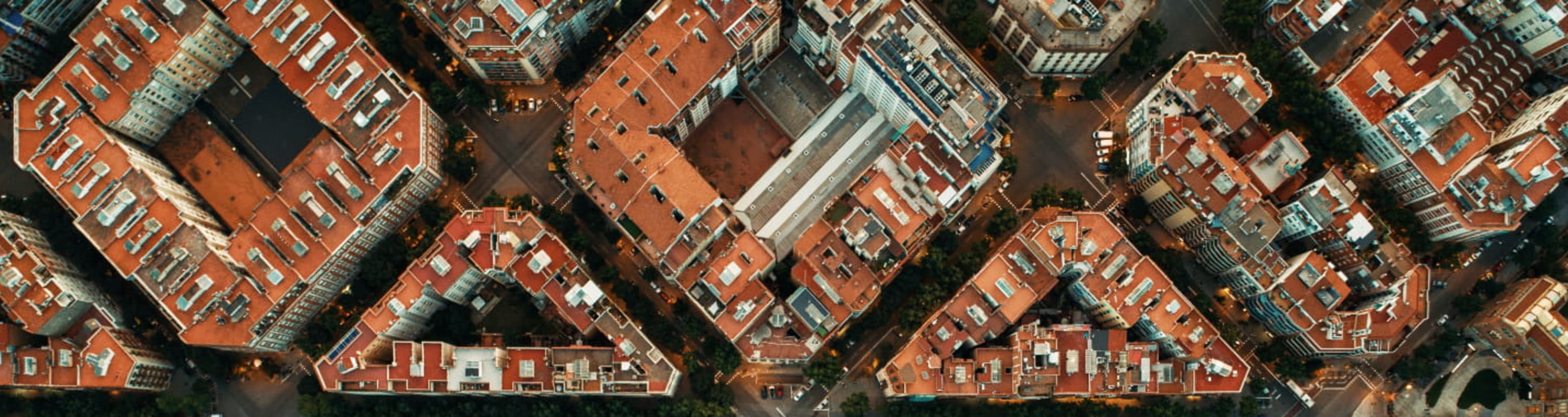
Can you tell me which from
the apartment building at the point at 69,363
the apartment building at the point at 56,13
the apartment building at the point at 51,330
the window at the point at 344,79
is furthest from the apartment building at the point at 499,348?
the apartment building at the point at 56,13

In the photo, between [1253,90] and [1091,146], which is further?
[1091,146]

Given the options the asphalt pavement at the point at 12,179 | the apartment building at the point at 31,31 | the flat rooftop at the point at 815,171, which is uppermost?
the apartment building at the point at 31,31

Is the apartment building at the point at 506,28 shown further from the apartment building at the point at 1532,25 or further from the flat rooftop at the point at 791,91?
the apartment building at the point at 1532,25

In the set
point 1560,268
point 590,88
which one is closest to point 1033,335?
point 590,88

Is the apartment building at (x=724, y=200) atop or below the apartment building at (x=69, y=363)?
below

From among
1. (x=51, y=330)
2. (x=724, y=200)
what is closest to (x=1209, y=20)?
(x=724, y=200)

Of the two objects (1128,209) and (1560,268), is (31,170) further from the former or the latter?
(1560,268)
